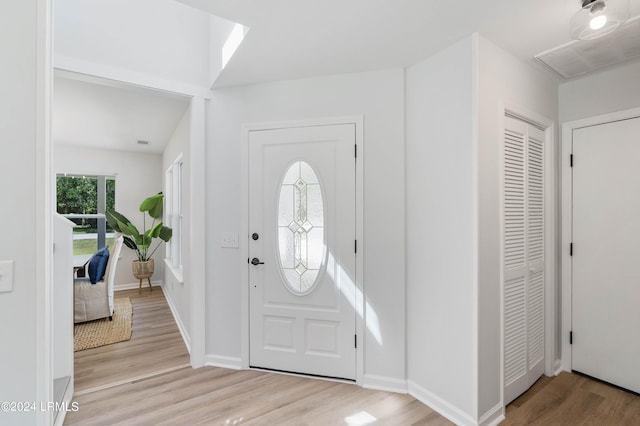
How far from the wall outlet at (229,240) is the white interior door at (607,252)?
287 centimetres

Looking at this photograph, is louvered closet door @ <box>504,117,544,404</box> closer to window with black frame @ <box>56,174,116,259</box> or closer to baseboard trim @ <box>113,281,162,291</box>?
→ baseboard trim @ <box>113,281,162,291</box>

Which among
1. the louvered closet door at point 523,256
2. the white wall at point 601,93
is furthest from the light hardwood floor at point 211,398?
the white wall at point 601,93

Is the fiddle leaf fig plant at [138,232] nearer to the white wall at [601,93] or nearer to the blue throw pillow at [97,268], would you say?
the blue throw pillow at [97,268]

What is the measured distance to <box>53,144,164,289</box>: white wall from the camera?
5.20m

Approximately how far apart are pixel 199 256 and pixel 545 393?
294 centimetres

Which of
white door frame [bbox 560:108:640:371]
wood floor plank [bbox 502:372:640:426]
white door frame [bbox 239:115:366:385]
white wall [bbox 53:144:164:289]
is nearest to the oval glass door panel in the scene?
white door frame [bbox 239:115:366:385]

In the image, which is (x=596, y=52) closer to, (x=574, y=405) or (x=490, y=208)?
(x=490, y=208)

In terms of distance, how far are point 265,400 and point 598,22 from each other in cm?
293

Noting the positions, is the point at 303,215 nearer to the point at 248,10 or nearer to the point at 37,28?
the point at 248,10

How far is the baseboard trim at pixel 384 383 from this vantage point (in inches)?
90.0

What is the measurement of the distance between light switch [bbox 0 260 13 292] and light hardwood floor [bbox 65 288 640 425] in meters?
1.28

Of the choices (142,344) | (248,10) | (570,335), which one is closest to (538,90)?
(570,335)

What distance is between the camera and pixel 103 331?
353 centimetres

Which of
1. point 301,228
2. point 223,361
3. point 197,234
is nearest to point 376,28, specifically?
point 301,228
